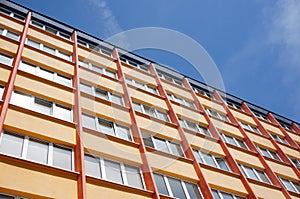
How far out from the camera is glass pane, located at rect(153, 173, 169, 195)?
43.6ft


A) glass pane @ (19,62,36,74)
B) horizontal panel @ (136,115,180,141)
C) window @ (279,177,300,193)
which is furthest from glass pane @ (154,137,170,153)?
window @ (279,177,300,193)

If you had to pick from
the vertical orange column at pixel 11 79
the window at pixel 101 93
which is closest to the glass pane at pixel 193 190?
the window at pixel 101 93

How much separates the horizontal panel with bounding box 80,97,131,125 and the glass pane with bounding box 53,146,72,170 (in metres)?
3.84

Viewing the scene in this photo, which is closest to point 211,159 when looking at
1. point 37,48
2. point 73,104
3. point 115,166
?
point 115,166

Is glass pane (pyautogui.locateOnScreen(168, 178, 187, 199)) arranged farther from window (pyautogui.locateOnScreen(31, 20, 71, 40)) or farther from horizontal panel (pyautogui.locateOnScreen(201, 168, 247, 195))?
window (pyautogui.locateOnScreen(31, 20, 71, 40))

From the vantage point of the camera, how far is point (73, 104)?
1520 centimetres

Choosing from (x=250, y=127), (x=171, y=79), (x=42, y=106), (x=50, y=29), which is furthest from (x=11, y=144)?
(x=250, y=127)

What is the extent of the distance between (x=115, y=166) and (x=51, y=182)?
3.48 metres

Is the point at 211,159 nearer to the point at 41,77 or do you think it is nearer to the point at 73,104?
the point at 73,104

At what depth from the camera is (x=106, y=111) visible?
16.5 meters

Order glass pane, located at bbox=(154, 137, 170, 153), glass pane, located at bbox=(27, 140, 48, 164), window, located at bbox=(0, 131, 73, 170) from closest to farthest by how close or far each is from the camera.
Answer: window, located at bbox=(0, 131, 73, 170), glass pane, located at bbox=(27, 140, 48, 164), glass pane, located at bbox=(154, 137, 170, 153)


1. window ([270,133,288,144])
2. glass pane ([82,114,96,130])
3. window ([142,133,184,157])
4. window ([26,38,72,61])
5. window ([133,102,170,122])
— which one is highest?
window ([26,38,72,61])

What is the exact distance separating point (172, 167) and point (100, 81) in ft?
26.4

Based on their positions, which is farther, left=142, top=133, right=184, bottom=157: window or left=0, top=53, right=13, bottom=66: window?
left=142, top=133, right=184, bottom=157: window
